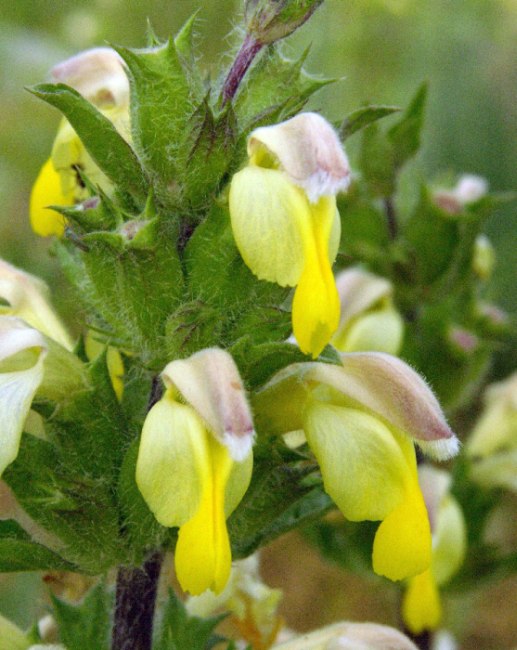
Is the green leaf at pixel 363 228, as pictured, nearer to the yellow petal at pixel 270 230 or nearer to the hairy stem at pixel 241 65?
the hairy stem at pixel 241 65

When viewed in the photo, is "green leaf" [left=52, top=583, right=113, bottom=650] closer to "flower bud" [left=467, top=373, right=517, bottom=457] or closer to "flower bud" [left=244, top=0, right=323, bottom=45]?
"flower bud" [left=244, top=0, right=323, bottom=45]

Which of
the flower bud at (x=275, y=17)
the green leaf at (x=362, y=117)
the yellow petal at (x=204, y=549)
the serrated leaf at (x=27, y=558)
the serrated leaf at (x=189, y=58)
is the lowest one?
the serrated leaf at (x=27, y=558)

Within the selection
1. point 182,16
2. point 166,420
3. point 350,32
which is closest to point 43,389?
point 166,420

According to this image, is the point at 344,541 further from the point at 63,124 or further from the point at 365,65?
the point at 365,65

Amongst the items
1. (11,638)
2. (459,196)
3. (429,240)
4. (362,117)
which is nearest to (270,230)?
(362,117)

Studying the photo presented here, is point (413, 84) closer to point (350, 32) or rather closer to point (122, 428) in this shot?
point (350, 32)

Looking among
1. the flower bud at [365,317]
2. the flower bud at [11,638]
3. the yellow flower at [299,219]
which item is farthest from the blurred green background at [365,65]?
the yellow flower at [299,219]

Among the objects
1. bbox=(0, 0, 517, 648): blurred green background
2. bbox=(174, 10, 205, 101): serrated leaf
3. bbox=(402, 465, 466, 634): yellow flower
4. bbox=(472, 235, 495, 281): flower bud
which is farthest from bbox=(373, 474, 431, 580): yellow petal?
bbox=(0, 0, 517, 648): blurred green background
